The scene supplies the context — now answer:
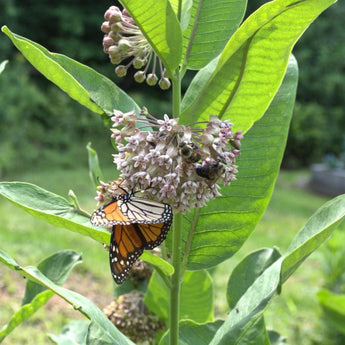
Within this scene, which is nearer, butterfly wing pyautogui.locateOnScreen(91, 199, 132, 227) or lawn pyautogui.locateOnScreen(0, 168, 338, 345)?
butterfly wing pyautogui.locateOnScreen(91, 199, 132, 227)

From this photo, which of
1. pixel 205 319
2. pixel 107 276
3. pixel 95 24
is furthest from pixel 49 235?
pixel 95 24

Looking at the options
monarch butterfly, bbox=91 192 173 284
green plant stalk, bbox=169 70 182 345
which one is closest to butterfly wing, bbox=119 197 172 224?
monarch butterfly, bbox=91 192 173 284

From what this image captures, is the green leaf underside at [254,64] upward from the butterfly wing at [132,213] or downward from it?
upward

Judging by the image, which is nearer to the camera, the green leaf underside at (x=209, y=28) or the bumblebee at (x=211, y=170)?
the bumblebee at (x=211, y=170)

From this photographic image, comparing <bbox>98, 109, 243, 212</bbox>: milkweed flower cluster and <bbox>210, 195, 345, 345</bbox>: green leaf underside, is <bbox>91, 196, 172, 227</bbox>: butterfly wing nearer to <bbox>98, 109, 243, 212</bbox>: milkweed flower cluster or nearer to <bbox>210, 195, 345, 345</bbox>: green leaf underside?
<bbox>98, 109, 243, 212</bbox>: milkweed flower cluster

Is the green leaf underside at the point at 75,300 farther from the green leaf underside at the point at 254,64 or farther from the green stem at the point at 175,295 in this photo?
the green leaf underside at the point at 254,64

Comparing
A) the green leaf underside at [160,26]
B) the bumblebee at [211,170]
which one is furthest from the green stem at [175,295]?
Answer: the green leaf underside at [160,26]

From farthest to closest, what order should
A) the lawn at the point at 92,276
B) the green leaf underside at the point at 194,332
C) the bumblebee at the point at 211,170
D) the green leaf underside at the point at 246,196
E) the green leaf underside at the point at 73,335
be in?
1. the lawn at the point at 92,276
2. the green leaf underside at the point at 73,335
3. the green leaf underside at the point at 194,332
4. the green leaf underside at the point at 246,196
5. the bumblebee at the point at 211,170
